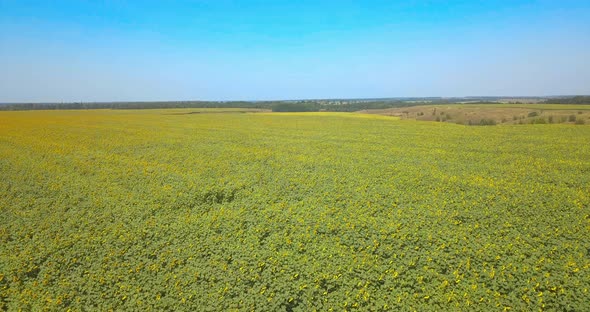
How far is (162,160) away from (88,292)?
989 centimetres

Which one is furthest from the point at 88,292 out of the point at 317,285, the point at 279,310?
the point at 317,285

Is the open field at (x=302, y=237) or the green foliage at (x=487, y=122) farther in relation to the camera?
the green foliage at (x=487, y=122)

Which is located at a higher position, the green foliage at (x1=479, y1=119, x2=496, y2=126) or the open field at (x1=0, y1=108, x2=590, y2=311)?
the green foliage at (x1=479, y1=119, x2=496, y2=126)

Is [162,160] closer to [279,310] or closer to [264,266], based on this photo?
[264,266]

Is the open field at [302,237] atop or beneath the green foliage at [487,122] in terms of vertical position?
beneath

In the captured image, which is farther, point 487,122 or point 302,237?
point 487,122

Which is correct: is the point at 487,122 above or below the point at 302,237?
above

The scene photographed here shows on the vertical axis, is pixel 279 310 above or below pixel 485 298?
below

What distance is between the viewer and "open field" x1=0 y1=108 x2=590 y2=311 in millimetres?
5418

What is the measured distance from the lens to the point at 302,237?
7.08m

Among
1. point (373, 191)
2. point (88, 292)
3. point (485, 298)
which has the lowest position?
point (88, 292)

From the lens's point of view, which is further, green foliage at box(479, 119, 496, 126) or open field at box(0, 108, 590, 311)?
green foliage at box(479, 119, 496, 126)

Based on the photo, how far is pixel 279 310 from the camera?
5301mm

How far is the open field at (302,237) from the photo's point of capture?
17.8 ft
